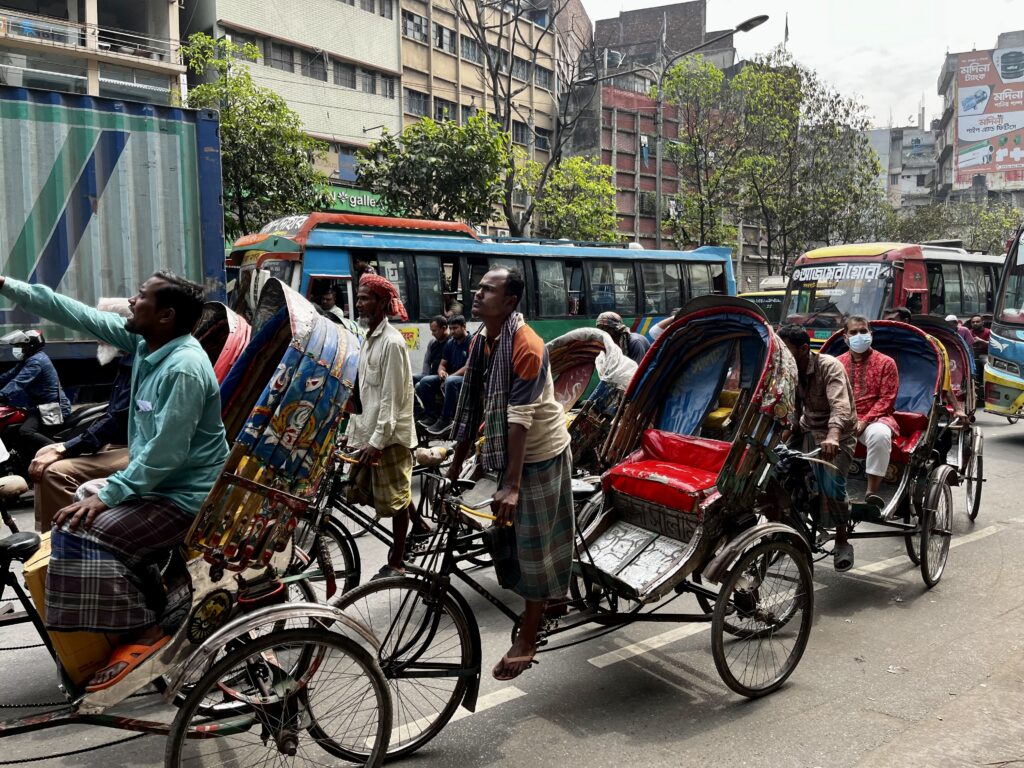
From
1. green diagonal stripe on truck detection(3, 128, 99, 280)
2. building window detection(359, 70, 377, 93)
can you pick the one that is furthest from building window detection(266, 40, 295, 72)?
green diagonal stripe on truck detection(3, 128, 99, 280)

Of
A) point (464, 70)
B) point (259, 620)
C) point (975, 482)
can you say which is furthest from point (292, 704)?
point (464, 70)

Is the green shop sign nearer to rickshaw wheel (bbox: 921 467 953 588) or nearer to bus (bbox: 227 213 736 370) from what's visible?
bus (bbox: 227 213 736 370)

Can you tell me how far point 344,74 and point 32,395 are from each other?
79.8ft

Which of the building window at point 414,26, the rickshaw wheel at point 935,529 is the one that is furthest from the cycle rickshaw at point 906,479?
the building window at point 414,26

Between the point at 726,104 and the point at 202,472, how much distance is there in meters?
30.8

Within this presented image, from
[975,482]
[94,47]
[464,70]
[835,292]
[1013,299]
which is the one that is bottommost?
[975,482]

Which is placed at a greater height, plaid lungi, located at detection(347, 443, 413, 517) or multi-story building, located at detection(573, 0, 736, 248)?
multi-story building, located at detection(573, 0, 736, 248)

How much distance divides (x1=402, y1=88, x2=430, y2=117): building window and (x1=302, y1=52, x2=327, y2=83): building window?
13.3 feet

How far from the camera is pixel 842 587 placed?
5.25 m

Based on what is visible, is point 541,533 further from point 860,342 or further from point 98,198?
point 98,198

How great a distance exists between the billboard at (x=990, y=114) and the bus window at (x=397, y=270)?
2610 inches

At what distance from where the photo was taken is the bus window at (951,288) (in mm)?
16250

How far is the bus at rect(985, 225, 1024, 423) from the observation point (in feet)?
35.6

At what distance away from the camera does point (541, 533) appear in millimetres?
3363
